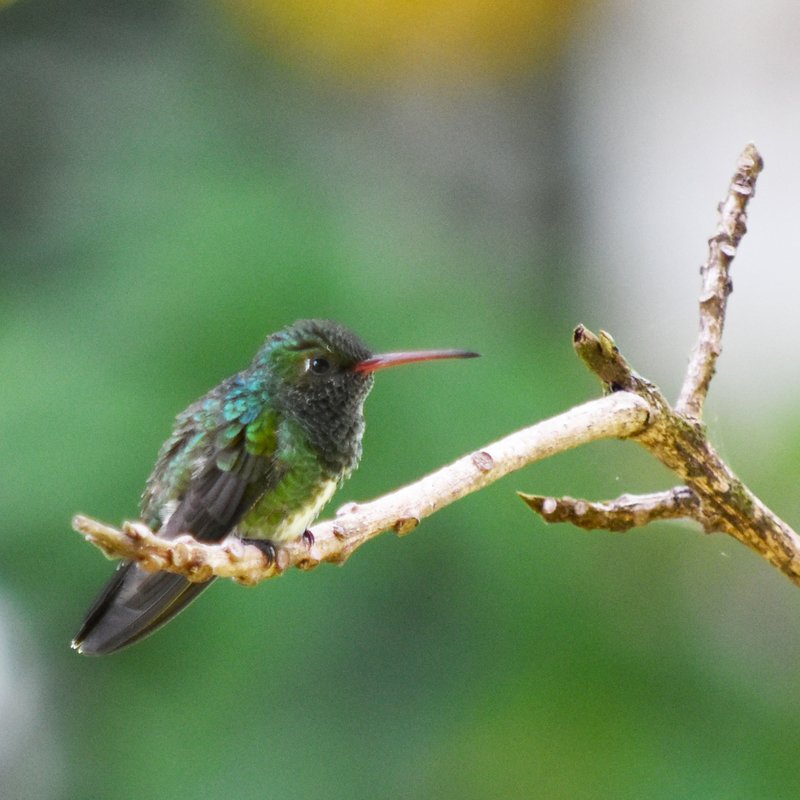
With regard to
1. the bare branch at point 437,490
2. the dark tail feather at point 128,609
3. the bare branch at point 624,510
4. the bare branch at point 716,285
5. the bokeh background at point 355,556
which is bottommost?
the bokeh background at point 355,556

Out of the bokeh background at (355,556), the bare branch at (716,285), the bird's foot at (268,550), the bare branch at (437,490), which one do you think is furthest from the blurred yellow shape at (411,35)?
the bare branch at (437,490)

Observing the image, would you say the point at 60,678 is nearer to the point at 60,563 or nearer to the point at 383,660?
the point at 60,563

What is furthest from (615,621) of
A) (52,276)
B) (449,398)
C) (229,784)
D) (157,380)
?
(52,276)

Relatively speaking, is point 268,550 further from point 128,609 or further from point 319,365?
point 319,365

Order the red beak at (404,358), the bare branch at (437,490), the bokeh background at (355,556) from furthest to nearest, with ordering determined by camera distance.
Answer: the bokeh background at (355,556)
the red beak at (404,358)
the bare branch at (437,490)

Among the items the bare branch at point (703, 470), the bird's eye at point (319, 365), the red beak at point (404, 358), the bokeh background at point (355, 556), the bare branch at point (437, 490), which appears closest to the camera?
the bare branch at point (437, 490)

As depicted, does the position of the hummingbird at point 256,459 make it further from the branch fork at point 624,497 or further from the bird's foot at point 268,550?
the branch fork at point 624,497
